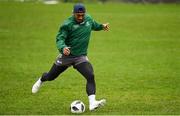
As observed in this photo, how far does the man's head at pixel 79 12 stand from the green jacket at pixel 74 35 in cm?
12

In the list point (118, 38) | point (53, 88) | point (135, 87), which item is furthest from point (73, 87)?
point (118, 38)

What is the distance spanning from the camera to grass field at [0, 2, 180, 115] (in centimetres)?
1342

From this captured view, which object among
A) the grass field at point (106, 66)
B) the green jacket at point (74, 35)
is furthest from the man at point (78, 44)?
the grass field at point (106, 66)

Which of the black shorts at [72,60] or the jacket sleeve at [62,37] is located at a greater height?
the jacket sleeve at [62,37]

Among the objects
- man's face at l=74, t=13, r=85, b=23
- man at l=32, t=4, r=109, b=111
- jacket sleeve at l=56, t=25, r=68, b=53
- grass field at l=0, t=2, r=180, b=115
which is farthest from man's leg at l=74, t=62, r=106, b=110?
man's face at l=74, t=13, r=85, b=23

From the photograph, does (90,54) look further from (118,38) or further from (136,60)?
(118,38)

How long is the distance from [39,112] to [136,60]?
32.4ft

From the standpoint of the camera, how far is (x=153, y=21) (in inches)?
1481

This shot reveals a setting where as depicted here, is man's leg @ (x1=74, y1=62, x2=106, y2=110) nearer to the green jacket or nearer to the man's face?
the green jacket

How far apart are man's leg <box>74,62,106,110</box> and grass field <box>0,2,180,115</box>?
8.1 inches

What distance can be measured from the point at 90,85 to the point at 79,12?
5.12 ft

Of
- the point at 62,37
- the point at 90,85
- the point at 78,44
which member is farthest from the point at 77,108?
the point at 62,37

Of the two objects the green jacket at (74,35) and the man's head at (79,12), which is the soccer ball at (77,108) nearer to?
the green jacket at (74,35)

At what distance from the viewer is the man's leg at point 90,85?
12320 mm
